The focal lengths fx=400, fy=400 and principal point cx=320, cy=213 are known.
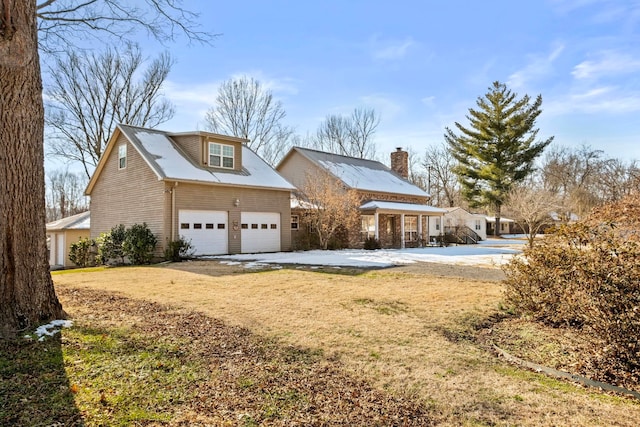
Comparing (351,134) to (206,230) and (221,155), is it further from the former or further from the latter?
(206,230)

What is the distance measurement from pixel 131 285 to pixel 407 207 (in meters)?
18.4

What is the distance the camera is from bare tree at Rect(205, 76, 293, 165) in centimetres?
3466

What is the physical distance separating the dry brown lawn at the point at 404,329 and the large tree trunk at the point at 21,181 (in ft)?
7.39

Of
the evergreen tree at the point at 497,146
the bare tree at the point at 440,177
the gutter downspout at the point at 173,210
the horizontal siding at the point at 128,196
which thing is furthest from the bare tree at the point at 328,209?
the bare tree at the point at 440,177

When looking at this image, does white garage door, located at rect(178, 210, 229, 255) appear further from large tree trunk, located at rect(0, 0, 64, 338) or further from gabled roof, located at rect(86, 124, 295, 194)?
large tree trunk, located at rect(0, 0, 64, 338)

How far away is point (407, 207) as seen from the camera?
24.6m

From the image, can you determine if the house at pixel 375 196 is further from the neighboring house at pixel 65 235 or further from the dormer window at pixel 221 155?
the neighboring house at pixel 65 235

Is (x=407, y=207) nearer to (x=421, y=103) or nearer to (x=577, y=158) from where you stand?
(x=421, y=103)

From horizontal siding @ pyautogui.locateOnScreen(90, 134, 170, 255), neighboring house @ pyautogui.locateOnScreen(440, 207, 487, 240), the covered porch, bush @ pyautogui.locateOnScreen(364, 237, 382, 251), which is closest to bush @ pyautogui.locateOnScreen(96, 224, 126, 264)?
horizontal siding @ pyautogui.locateOnScreen(90, 134, 170, 255)

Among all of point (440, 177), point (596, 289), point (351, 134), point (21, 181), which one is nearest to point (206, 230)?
point (21, 181)

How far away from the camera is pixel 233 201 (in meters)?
17.8

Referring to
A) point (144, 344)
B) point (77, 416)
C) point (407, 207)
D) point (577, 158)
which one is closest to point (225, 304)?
point (144, 344)

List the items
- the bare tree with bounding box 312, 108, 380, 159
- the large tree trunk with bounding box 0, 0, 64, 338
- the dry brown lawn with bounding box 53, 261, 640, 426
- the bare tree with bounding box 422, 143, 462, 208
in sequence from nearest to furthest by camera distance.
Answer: the dry brown lawn with bounding box 53, 261, 640, 426
the large tree trunk with bounding box 0, 0, 64, 338
the bare tree with bounding box 312, 108, 380, 159
the bare tree with bounding box 422, 143, 462, 208

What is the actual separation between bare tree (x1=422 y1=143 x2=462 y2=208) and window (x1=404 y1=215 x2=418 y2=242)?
77.3 ft
